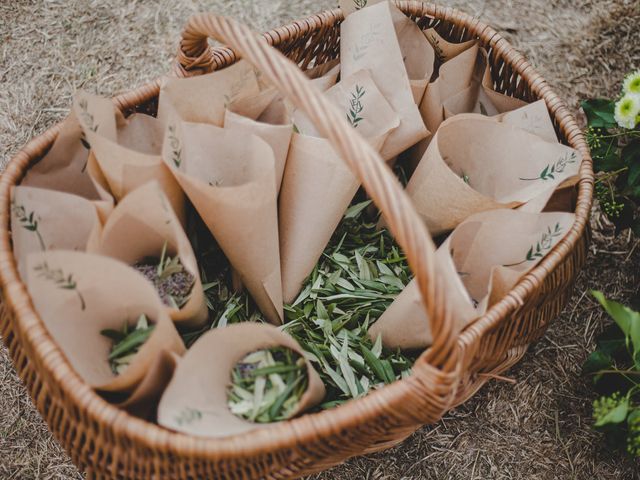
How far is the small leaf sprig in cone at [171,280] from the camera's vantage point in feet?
2.29

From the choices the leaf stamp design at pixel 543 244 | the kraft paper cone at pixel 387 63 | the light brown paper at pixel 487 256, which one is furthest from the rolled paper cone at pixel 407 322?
the kraft paper cone at pixel 387 63

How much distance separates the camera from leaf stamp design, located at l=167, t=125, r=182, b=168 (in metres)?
0.70

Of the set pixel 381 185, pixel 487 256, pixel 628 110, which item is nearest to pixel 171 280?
pixel 381 185

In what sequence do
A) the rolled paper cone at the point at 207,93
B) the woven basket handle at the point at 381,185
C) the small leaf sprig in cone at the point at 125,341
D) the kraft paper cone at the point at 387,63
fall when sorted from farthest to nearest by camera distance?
the kraft paper cone at the point at 387,63 → the rolled paper cone at the point at 207,93 → the small leaf sprig in cone at the point at 125,341 → the woven basket handle at the point at 381,185

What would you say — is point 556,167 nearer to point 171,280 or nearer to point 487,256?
point 487,256

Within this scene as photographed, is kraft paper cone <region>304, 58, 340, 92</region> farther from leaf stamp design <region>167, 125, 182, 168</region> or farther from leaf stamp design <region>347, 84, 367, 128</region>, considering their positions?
leaf stamp design <region>167, 125, 182, 168</region>

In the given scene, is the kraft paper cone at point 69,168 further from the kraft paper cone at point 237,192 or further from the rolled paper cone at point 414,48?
the rolled paper cone at point 414,48

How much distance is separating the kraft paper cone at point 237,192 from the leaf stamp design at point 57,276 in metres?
0.17

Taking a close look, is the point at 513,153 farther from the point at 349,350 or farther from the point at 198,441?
the point at 198,441

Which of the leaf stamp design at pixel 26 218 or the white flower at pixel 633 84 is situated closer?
the leaf stamp design at pixel 26 218

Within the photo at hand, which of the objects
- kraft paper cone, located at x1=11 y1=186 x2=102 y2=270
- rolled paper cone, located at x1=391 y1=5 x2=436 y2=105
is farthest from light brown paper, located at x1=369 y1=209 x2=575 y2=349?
kraft paper cone, located at x1=11 y1=186 x2=102 y2=270

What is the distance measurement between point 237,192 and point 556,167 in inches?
16.6

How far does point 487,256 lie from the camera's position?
2.53 feet

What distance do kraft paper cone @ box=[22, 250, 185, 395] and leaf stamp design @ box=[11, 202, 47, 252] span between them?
54 millimetres
